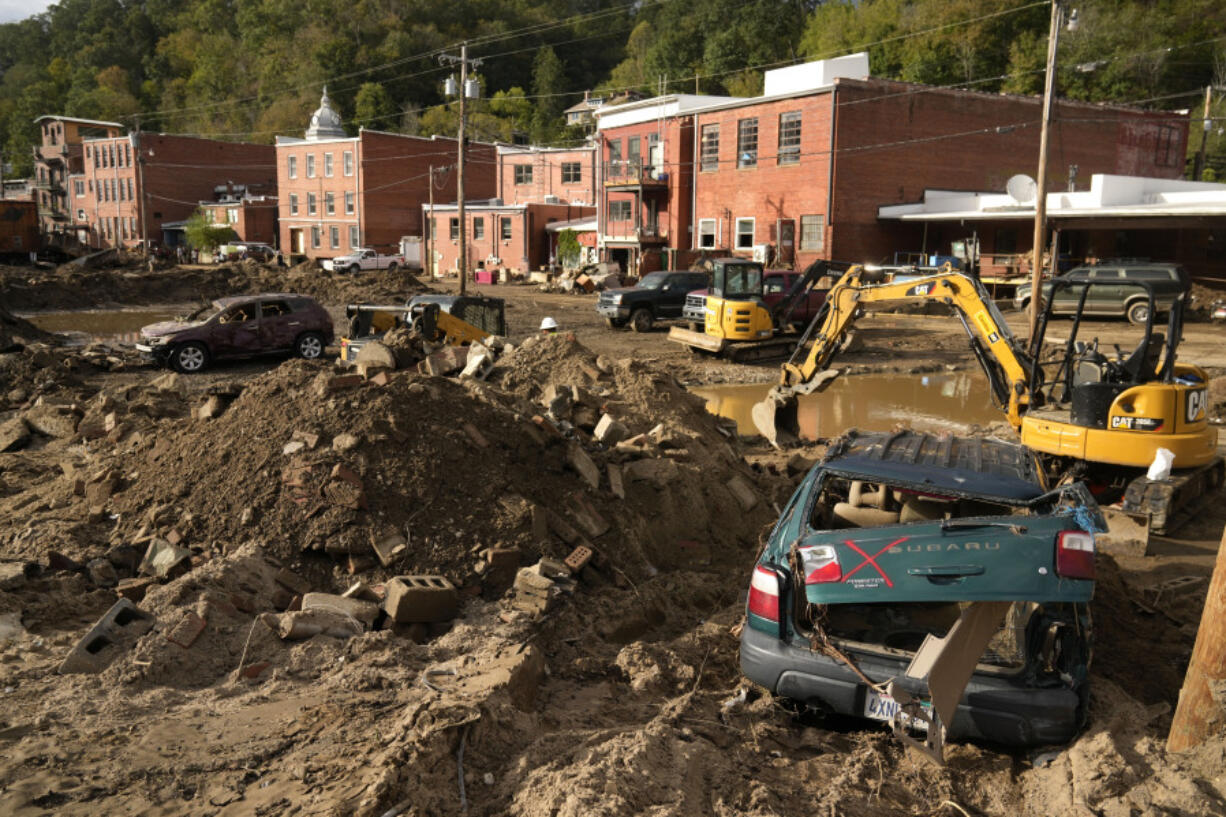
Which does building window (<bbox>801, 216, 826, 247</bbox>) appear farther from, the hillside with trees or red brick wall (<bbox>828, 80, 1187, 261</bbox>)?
the hillside with trees

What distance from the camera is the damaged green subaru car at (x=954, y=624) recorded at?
15.3ft

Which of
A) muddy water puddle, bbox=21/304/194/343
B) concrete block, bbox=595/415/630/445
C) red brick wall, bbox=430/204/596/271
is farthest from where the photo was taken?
red brick wall, bbox=430/204/596/271

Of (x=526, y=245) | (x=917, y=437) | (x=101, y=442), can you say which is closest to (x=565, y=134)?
(x=526, y=245)

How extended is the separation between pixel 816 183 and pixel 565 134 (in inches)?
1981

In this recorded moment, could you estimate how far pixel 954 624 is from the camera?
5027mm

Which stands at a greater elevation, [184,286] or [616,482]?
[184,286]

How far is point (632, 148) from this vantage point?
1861 inches

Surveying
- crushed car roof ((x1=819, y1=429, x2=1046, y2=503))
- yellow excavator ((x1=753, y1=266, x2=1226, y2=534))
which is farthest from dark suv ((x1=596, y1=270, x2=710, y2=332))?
crushed car roof ((x1=819, y1=429, x2=1046, y2=503))

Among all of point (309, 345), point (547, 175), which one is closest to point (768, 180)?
point (547, 175)

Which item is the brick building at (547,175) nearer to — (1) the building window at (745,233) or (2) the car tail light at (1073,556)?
(1) the building window at (745,233)

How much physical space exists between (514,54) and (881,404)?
86.5 m

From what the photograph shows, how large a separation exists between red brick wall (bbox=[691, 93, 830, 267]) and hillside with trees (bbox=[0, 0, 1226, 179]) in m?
12.8

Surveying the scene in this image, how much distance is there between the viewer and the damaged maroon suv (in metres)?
21.1

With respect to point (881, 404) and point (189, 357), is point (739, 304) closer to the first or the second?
point (881, 404)
